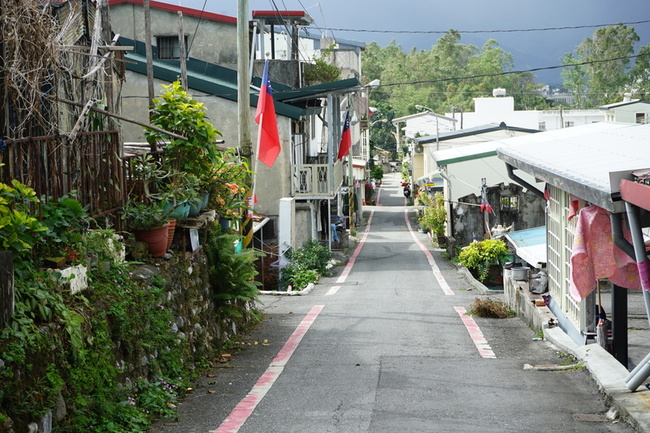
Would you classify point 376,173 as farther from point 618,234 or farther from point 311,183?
point 618,234

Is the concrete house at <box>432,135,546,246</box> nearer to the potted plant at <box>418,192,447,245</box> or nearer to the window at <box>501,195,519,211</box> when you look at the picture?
the window at <box>501,195,519,211</box>

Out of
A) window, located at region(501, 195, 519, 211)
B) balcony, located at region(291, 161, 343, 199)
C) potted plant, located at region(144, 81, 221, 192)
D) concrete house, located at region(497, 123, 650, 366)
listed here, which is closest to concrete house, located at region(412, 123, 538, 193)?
window, located at region(501, 195, 519, 211)

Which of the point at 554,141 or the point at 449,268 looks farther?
the point at 449,268

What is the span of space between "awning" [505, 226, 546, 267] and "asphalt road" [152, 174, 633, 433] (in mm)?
1690

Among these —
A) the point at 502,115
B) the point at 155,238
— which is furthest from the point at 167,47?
the point at 502,115

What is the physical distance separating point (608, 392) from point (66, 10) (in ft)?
25.5

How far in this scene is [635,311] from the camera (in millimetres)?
15734

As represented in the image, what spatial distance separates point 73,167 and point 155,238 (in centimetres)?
162

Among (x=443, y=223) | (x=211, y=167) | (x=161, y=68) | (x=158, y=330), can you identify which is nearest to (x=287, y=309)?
(x=211, y=167)

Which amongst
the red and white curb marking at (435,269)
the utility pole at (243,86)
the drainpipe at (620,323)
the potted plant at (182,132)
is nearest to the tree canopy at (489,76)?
the red and white curb marking at (435,269)

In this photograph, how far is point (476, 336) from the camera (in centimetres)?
1355

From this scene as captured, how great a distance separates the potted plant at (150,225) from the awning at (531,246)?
8.47m

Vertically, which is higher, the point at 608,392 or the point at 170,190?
the point at 170,190

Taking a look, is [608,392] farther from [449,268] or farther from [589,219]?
[449,268]
